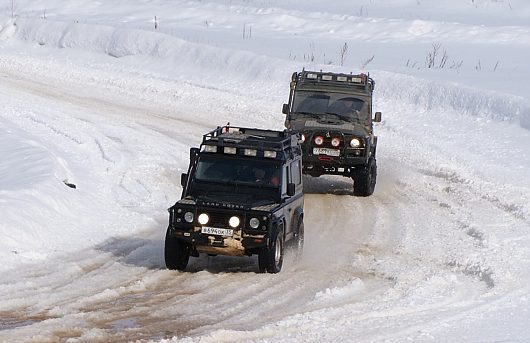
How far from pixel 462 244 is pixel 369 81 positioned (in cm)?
637

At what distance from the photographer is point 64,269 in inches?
547

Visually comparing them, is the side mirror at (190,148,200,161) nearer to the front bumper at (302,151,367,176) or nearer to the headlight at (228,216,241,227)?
the headlight at (228,216,241,227)

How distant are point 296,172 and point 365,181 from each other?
5.13 m

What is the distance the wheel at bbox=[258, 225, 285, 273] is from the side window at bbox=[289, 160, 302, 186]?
4.45 ft

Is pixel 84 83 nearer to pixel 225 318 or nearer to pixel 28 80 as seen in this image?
pixel 28 80

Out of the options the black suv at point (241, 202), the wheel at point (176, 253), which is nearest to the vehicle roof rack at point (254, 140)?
the black suv at point (241, 202)

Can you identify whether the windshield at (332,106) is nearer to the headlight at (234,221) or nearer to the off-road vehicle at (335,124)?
the off-road vehicle at (335,124)

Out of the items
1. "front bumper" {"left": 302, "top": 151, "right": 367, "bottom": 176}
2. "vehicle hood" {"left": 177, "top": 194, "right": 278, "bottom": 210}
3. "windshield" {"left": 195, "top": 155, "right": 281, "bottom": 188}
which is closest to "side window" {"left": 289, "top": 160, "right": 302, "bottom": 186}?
"windshield" {"left": 195, "top": 155, "right": 281, "bottom": 188}

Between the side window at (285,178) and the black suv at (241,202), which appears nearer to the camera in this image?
the black suv at (241,202)

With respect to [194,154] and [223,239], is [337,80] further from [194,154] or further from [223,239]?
[223,239]

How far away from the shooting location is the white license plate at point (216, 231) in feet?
45.4

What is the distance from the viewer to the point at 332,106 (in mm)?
21391

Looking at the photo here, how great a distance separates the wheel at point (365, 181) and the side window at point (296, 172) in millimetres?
4841

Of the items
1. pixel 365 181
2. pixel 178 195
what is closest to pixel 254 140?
pixel 178 195
